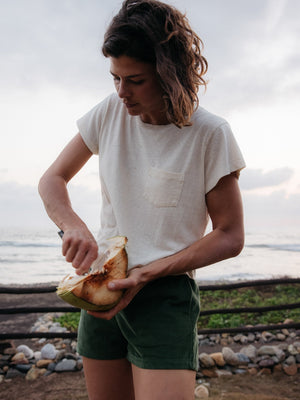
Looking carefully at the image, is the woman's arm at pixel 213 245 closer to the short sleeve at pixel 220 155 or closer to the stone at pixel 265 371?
the short sleeve at pixel 220 155

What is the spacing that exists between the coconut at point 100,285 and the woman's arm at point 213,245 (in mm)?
44

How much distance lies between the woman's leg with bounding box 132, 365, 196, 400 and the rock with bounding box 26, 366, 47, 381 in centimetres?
317

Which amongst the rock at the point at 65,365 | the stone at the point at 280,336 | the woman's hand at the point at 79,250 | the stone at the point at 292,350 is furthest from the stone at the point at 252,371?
the woman's hand at the point at 79,250

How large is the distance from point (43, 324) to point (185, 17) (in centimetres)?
624

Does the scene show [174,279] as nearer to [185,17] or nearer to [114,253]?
[114,253]

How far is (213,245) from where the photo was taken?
1.46 metres

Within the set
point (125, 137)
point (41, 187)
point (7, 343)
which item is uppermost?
point (125, 137)

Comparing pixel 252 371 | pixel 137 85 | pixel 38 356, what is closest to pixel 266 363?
pixel 252 371

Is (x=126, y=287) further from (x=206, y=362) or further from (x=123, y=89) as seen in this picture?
(x=206, y=362)

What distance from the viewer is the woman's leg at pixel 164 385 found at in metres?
1.32

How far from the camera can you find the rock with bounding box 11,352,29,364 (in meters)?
4.33

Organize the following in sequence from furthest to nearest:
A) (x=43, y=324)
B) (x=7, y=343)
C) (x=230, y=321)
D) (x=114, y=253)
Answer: (x=43, y=324), (x=230, y=321), (x=7, y=343), (x=114, y=253)

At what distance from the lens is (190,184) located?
4.84ft

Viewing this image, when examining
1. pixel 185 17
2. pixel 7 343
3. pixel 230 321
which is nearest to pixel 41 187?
pixel 185 17
